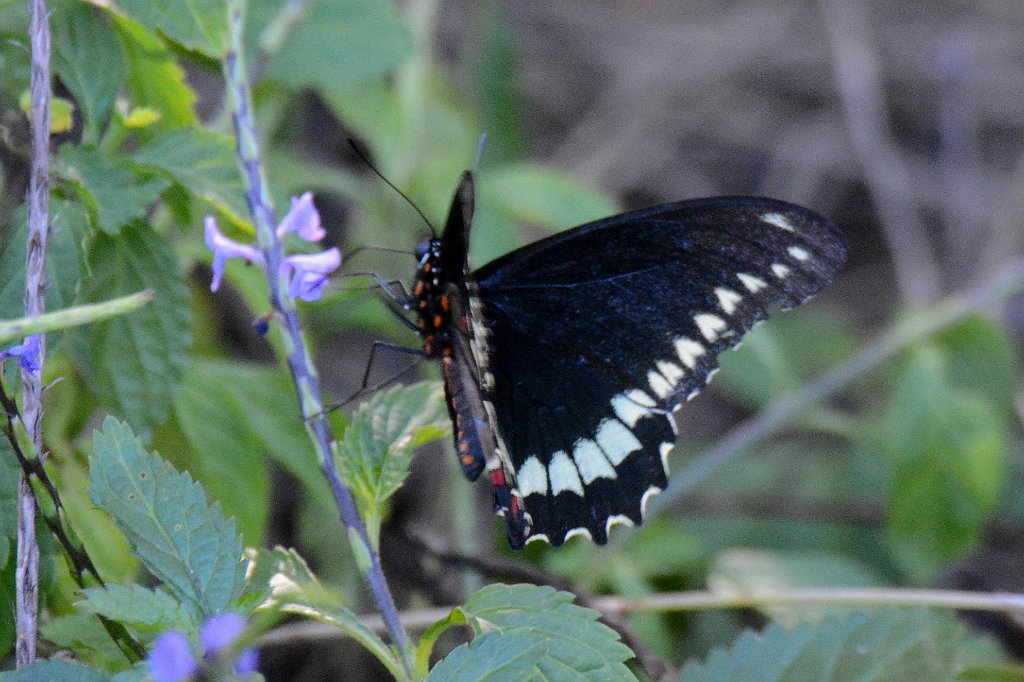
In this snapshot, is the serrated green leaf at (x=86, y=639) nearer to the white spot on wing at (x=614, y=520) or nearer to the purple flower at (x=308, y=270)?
the purple flower at (x=308, y=270)

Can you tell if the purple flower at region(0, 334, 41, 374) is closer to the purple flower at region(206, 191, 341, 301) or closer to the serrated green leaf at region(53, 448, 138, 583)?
the purple flower at region(206, 191, 341, 301)

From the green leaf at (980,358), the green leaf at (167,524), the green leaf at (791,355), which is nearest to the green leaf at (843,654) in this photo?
the green leaf at (167,524)

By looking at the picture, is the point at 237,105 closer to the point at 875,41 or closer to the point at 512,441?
the point at 512,441

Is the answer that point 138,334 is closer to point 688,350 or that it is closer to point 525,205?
point 688,350

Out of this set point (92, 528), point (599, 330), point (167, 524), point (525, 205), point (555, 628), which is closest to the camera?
point (167, 524)

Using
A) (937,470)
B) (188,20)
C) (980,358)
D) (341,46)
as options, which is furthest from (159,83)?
(980,358)

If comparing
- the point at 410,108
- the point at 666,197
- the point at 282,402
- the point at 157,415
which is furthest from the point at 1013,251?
the point at 157,415
